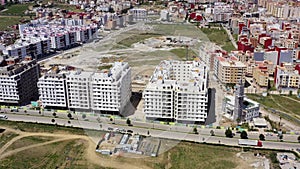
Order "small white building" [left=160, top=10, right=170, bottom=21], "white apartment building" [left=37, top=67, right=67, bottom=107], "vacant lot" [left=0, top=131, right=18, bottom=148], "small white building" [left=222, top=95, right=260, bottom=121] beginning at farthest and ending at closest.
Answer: "small white building" [left=160, top=10, right=170, bottom=21] → "white apartment building" [left=37, top=67, right=67, bottom=107] → "small white building" [left=222, top=95, right=260, bottom=121] → "vacant lot" [left=0, top=131, right=18, bottom=148]

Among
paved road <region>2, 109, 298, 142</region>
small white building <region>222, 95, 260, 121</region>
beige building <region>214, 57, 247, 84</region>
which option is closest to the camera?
paved road <region>2, 109, 298, 142</region>

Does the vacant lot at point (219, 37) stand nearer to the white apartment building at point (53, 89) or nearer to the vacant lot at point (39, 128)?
the white apartment building at point (53, 89)

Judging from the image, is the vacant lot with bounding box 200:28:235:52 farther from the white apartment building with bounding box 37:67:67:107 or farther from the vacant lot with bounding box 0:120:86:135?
the vacant lot with bounding box 0:120:86:135

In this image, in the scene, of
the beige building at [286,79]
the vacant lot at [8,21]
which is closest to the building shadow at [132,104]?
the beige building at [286,79]

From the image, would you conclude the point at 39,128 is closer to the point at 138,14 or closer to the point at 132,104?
the point at 132,104

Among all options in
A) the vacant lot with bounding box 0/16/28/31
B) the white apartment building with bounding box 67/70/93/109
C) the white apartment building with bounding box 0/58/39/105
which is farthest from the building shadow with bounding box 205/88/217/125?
the vacant lot with bounding box 0/16/28/31
